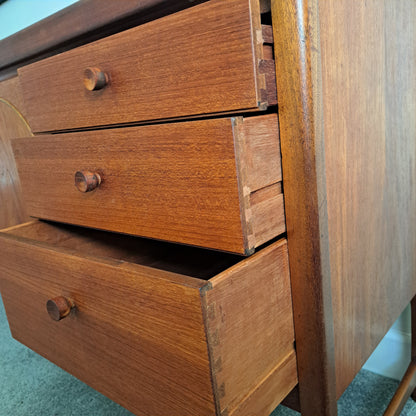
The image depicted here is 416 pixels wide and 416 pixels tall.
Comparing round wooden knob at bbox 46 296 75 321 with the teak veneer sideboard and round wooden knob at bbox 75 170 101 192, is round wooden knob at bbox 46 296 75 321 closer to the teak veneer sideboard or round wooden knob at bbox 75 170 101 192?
the teak veneer sideboard

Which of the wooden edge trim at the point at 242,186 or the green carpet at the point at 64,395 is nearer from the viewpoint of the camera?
the wooden edge trim at the point at 242,186

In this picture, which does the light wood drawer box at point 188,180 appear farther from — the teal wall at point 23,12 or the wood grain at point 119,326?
the teal wall at point 23,12

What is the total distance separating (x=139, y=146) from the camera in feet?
1.44

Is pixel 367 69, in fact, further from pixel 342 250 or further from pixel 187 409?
pixel 187 409

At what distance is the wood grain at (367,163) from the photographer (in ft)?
1.44

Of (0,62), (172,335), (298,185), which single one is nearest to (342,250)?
(298,185)

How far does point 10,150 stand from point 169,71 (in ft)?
2.05

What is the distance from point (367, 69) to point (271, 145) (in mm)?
207

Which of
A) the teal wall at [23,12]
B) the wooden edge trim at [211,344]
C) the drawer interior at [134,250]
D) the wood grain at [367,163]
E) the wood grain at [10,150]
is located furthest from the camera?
the teal wall at [23,12]

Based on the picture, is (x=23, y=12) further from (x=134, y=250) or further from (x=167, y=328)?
(x=167, y=328)

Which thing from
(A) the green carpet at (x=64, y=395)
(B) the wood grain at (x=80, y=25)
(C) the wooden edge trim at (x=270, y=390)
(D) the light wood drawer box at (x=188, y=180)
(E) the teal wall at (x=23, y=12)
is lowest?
(A) the green carpet at (x=64, y=395)

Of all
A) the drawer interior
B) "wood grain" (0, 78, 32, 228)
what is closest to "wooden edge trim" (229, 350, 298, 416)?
the drawer interior

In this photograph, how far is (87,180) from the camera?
493 millimetres

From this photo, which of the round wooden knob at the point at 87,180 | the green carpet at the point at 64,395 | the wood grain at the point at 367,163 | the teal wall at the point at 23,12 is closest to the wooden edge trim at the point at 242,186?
the wood grain at the point at 367,163
